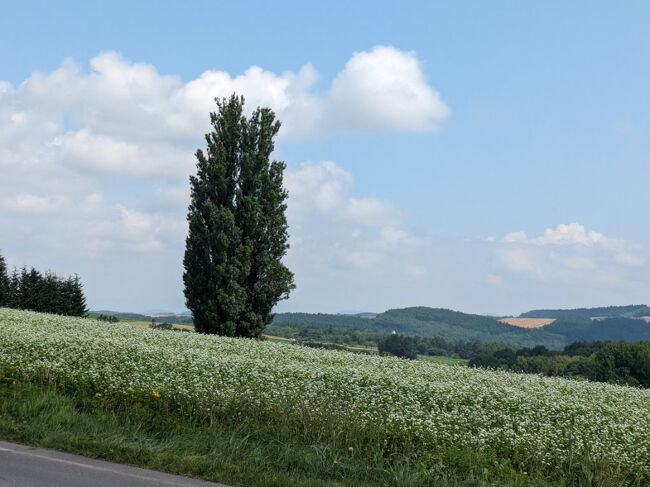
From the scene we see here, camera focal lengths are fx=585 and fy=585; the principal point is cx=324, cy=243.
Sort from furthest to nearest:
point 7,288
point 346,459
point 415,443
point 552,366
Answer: point 7,288 → point 552,366 → point 415,443 → point 346,459

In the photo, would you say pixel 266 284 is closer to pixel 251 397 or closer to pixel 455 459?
pixel 251 397

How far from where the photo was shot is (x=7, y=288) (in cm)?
5684

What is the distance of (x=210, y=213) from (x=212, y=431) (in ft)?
75.3

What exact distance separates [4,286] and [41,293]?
4.19 m

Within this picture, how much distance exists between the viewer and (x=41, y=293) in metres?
55.8

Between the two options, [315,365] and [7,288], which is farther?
[7,288]

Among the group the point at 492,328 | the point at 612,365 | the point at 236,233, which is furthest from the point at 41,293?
the point at 492,328

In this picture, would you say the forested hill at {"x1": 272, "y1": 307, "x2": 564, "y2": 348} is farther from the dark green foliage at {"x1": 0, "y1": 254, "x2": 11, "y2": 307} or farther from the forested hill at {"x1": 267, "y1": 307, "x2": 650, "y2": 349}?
the dark green foliage at {"x1": 0, "y1": 254, "x2": 11, "y2": 307}

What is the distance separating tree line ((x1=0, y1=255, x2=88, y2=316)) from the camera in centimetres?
5500

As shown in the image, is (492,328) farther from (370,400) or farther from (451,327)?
(370,400)

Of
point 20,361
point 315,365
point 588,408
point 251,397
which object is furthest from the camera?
point 315,365

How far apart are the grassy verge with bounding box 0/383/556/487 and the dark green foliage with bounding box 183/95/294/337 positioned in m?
20.4

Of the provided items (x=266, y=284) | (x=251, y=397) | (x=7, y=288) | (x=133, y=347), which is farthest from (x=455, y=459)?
(x=7, y=288)

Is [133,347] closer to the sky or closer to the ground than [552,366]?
closer to the sky
